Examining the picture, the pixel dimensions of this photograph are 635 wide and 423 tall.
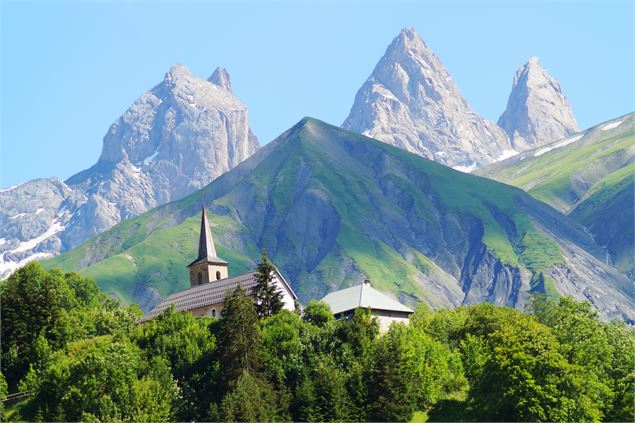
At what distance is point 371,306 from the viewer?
437 ft

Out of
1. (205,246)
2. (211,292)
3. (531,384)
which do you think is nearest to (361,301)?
(211,292)

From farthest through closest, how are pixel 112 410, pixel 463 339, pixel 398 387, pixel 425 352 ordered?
pixel 463 339, pixel 425 352, pixel 398 387, pixel 112 410

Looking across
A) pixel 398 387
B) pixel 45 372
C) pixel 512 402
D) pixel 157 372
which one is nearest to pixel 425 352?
pixel 398 387

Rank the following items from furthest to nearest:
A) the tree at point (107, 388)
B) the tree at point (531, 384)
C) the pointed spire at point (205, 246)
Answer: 1. the pointed spire at point (205, 246)
2. the tree at point (107, 388)
3. the tree at point (531, 384)

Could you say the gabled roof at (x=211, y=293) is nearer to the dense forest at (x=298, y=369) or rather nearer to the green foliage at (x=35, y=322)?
the green foliage at (x=35, y=322)

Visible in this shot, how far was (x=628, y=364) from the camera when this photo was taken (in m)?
104

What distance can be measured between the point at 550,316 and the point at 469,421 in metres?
33.9

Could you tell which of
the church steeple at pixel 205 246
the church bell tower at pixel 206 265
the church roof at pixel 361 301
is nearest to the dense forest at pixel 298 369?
the church roof at pixel 361 301

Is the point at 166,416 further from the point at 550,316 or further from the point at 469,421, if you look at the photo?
the point at 550,316

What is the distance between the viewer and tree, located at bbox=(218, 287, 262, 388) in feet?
342

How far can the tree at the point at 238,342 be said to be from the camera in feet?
342

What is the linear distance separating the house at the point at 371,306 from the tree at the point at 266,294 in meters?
9.36

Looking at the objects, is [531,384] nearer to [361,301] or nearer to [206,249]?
[361,301]

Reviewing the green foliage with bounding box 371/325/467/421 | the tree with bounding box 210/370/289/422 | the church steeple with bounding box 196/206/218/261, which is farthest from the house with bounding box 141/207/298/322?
the tree with bounding box 210/370/289/422
